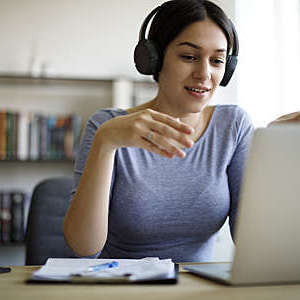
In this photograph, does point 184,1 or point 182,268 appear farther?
point 184,1

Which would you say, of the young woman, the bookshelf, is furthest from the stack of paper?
the bookshelf

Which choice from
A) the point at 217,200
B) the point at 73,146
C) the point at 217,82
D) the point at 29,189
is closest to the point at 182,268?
the point at 217,200

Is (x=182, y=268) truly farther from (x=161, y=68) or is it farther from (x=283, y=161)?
(x=161, y=68)

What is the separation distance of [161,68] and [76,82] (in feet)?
5.96

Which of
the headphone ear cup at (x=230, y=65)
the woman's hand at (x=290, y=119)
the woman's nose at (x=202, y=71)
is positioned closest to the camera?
the woman's hand at (x=290, y=119)

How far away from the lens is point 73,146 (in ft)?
9.40

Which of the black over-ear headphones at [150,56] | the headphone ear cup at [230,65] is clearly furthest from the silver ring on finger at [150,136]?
the headphone ear cup at [230,65]

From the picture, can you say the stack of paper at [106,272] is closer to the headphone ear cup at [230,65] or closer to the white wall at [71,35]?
the headphone ear cup at [230,65]

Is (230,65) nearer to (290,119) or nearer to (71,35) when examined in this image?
(290,119)

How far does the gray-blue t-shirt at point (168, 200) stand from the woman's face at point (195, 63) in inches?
6.5

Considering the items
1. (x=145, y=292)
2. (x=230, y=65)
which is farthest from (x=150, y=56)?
(x=145, y=292)

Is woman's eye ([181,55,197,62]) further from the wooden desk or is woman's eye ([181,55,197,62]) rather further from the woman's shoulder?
the wooden desk

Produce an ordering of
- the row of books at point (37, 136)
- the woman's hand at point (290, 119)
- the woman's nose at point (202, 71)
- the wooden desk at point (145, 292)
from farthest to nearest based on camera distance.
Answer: the row of books at point (37, 136)
the woman's nose at point (202, 71)
the woman's hand at point (290, 119)
the wooden desk at point (145, 292)

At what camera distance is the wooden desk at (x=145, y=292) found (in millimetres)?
583
